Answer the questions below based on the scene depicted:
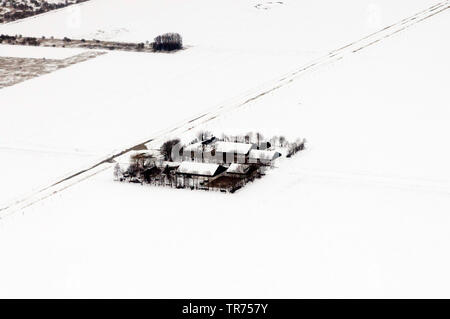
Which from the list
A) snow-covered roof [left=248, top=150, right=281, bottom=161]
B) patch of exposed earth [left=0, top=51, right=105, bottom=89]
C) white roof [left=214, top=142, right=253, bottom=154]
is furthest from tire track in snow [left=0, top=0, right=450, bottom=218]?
patch of exposed earth [left=0, top=51, right=105, bottom=89]

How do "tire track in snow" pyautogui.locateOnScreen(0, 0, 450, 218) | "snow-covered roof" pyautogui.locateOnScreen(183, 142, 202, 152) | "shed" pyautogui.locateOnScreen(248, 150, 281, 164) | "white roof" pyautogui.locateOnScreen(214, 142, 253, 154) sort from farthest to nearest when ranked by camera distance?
"snow-covered roof" pyautogui.locateOnScreen(183, 142, 202, 152) → "white roof" pyautogui.locateOnScreen(214, 142, 253, 154) → "shed" pyautogui.locateOnScreen(248, 150, 281, 164) → "tire track in snow" pyautogui.locateOnScreen(0, 0, 450, 218)

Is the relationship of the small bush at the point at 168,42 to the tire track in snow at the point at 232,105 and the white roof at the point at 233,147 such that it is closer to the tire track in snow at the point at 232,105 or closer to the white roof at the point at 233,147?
the tire track in snow at the point at 232,105

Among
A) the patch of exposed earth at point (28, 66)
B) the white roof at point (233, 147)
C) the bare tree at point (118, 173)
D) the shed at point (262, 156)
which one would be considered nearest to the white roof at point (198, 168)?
the white roof at point (233, 147)

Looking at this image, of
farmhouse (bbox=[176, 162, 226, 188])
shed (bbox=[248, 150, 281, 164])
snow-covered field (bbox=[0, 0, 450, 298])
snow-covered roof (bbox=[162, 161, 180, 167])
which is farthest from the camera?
shed (bbox=[248, 150, 281, 164])

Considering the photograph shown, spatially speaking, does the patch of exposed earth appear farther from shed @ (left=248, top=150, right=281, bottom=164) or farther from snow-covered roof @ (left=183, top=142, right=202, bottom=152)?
shed @ (left=248, top=150, right=281, bottom=164)

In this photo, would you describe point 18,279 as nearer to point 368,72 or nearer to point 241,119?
point 241,119

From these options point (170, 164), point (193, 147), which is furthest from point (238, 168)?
point (193, 147)

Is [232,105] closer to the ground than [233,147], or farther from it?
farther from it

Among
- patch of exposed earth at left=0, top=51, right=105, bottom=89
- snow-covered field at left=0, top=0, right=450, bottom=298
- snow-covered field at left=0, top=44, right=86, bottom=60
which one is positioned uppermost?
snow-covered field at left=0, top=44, right=86, bottom=60

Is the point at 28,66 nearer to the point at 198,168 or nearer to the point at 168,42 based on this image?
the point at 168,42
